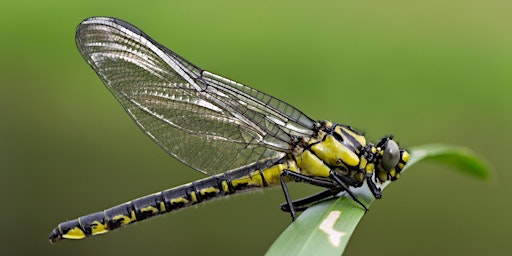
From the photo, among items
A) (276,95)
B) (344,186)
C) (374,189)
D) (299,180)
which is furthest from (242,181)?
(276,95)

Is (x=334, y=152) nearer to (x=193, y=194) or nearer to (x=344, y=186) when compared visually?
(x=344, y=186)

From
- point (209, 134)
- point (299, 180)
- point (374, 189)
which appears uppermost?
point (209, 134)

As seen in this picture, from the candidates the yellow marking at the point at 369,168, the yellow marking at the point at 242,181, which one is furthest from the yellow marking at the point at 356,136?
the yellow marking at the point at 242,181

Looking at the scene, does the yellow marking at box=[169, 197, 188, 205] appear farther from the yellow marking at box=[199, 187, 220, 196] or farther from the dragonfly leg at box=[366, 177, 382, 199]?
the dragonfly leg at box=[366, 177, 382, 199]

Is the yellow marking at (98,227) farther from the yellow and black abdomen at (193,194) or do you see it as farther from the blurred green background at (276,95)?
the blurred green background at (276,95)

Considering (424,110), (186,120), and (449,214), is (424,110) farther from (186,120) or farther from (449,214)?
(186,120)

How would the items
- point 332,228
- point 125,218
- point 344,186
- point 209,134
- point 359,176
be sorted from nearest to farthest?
point 332,228 < point 344,186 < point 359,176 < point 125,218 < point 209,134

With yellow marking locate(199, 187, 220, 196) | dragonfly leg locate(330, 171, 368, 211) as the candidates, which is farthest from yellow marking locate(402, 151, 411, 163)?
yellow marking locate(199, 187, 220, 196)

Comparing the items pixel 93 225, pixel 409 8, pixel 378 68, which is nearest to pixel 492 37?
pixel 409 8
